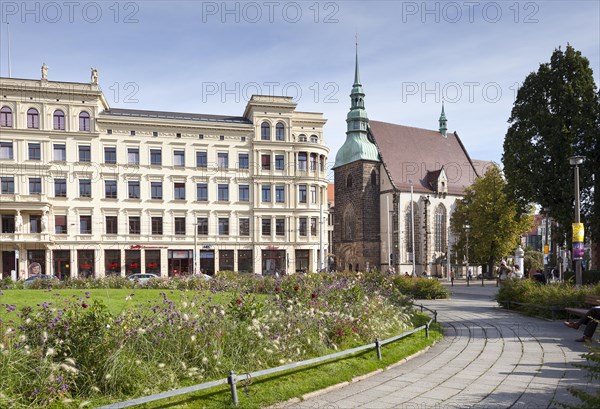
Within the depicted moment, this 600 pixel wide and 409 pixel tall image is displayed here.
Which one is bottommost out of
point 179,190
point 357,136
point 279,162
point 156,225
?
point 156,225

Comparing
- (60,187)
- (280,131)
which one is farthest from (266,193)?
(60,187)

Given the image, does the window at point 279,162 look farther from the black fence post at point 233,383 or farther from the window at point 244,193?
the black fence post at point 233,383

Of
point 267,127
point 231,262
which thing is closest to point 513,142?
point 267,127

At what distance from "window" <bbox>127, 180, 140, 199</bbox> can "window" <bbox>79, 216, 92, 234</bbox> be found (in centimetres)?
411

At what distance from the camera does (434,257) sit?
66.3 metres

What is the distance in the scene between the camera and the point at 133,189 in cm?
4653

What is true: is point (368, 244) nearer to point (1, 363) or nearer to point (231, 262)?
point (231, 262)

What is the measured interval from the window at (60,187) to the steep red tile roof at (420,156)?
3853 centimetres

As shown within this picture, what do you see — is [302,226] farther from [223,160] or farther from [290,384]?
[290,384]

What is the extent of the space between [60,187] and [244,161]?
1685cm

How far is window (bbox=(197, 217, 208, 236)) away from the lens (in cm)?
4772

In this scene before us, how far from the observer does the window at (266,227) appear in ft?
162

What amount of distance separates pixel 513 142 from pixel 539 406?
30590 millimetres

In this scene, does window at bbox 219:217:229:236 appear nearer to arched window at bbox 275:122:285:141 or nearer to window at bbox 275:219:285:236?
window at bbox 275:219:285:236
